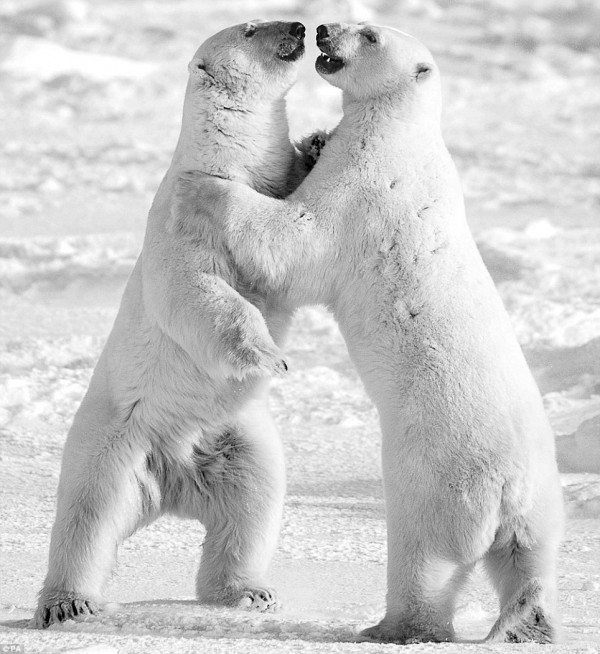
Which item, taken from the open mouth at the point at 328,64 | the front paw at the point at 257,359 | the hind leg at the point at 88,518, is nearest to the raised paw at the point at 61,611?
the hind leg at the point at 88,518

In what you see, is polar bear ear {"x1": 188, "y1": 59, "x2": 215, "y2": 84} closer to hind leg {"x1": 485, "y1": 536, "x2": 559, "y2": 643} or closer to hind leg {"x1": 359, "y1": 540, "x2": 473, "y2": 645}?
hind leg {"x1": 359, "y1": 540, "x2": 473, "y2": 645}

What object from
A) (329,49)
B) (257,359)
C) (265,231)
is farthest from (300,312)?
(257,359)

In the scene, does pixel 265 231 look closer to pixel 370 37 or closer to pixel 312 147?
pixel 312 147

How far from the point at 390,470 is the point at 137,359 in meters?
0.94

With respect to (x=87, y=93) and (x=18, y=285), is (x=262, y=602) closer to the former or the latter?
(x=18, y=285)

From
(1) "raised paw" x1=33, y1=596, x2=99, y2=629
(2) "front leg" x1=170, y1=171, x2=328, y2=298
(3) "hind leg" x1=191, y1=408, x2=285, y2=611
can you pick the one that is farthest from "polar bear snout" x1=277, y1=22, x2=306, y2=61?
(1) "raised paw" x1=33, y1=596, x2=99, y2=629

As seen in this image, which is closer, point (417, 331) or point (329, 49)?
point (417, 331)

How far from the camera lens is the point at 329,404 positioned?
598 centimetres

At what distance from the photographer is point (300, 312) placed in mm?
7180

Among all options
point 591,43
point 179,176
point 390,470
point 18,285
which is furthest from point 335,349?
point 591,43

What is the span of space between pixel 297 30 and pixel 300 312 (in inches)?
125

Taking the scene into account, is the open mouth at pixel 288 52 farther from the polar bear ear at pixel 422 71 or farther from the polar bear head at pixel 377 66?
the polar bear ear at pixel 422 71

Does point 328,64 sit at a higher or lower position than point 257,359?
higher

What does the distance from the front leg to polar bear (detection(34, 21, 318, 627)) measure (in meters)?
0.06
